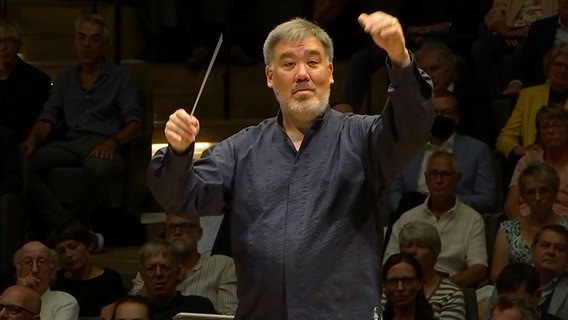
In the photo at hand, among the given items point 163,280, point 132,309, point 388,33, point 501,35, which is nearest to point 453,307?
point 163,280

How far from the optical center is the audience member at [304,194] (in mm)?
3521

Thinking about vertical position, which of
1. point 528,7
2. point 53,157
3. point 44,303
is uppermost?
point 528,7

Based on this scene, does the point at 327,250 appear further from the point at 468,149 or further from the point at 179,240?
the point at 468,149

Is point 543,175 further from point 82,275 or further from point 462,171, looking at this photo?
point 82,275

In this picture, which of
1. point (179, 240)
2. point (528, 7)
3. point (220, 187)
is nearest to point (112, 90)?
point (179, 240)

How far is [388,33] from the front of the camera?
3.31m

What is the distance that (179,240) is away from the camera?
6926mm

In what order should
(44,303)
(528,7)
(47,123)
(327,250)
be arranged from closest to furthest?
(327,250) < (44,303) < (47,123) < (528,7)

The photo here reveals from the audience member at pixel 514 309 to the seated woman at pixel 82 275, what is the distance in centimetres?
186

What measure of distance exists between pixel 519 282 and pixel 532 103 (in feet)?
5.78

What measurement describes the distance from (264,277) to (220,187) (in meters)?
0.25

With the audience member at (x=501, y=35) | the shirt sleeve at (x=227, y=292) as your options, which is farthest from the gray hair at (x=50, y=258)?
the audience member at (x=501, y=35)

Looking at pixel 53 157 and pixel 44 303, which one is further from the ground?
pixel 53 157

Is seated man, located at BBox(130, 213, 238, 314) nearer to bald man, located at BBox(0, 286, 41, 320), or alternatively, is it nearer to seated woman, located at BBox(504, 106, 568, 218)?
bald man, located at BBox(0, 286, 41, 320)
